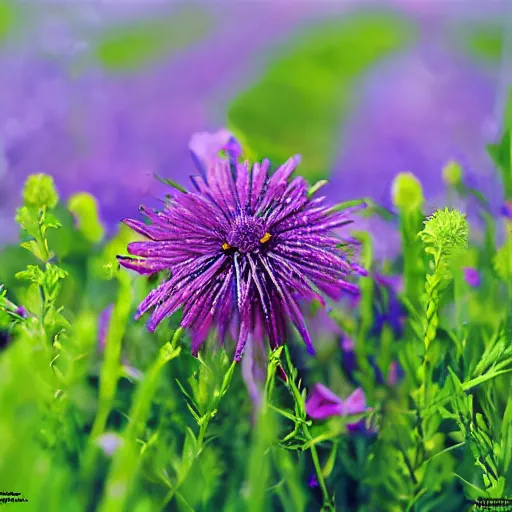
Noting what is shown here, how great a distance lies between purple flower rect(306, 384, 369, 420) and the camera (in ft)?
0.81

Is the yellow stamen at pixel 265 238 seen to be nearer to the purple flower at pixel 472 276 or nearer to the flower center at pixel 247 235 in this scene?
the flower center at pixel 247 235

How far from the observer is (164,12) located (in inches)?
→ 20.2

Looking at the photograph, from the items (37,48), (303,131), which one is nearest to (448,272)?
(303,131)

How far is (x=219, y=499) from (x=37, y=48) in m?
0.41

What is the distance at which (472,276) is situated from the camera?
306mm

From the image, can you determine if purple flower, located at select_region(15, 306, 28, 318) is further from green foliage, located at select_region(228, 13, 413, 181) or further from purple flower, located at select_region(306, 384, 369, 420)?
green foliage, located at select_region(228, 13, 413, 181)

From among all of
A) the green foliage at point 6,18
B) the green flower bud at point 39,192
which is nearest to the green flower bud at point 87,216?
the green flower bud at point 39,192

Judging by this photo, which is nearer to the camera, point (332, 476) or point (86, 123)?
point (332, 476)

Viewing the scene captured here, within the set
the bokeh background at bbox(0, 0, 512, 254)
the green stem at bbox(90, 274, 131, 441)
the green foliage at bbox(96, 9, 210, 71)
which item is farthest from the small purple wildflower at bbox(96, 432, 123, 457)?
the green foliage at bbox(96, 9, 210, 71)

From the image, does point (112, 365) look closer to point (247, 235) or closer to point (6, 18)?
point (247, 235)

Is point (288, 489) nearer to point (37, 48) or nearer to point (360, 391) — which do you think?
point (360, 391)

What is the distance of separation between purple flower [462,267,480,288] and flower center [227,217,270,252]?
0.42 ft

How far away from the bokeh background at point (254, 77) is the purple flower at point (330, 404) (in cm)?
25

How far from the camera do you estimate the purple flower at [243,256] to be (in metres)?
0.21
